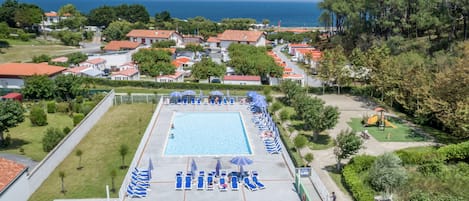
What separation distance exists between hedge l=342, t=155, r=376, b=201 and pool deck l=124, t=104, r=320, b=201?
1.71 m

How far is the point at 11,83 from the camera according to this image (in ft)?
137

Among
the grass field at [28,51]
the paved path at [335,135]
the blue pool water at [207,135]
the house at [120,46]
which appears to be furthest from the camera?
the house at [120,46]

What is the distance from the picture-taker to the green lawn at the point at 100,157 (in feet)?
64.3

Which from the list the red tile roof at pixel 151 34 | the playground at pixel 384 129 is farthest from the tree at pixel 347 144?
the red tile roof at pixel 151 34

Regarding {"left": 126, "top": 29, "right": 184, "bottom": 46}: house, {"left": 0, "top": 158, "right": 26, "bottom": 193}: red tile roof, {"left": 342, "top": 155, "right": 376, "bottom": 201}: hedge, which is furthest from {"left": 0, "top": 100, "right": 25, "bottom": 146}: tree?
{"left": 126, "top": 29, "right": 184, "bottom": 46}: house

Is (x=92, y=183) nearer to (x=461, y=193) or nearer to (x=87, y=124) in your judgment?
(x=87, y=124)

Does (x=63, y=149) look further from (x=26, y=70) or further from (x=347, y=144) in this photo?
(x=26, y=70)

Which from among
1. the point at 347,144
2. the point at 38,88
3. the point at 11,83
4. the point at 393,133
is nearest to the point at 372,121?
the point at 393,133

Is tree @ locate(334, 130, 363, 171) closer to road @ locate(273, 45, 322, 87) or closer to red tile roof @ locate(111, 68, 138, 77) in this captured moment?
road @ locate(273, 45, 322, 87)

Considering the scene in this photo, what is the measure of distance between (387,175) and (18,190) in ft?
53.7

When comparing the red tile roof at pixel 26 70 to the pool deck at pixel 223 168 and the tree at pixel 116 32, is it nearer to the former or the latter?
the pool deck at pixel 223 168

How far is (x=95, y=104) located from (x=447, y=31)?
39515mm

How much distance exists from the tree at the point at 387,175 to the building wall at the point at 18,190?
15922 millimetres

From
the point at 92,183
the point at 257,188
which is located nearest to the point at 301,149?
the point at 257,188
